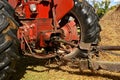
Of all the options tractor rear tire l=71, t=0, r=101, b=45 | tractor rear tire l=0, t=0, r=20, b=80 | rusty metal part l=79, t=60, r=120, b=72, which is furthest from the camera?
tractor rear tire l=71, t=0, r=101, b=45

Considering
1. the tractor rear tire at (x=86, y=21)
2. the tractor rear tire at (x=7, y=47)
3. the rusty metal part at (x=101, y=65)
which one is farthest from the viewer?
the tractor rear tire at (x=86, y=21)

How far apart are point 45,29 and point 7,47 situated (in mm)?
1599

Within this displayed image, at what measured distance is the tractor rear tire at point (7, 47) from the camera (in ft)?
14.1

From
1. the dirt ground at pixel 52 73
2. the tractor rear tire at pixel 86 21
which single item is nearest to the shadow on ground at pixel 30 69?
the dirt ground at pixel 52 73

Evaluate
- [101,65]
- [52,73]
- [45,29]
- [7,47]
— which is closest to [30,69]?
[52,73]

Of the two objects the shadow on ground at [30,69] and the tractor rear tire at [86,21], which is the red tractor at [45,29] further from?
the shadow on ground at [30,69]

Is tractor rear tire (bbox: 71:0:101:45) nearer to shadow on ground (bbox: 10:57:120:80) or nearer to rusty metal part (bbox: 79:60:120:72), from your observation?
shadow on ground (bbox: 10:57:120:80)

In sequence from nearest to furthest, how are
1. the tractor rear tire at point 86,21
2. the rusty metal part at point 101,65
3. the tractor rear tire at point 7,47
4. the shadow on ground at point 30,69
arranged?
the tractor rear tire at point 7,47, the rusty metal part at point 101,65, the shadow on ground at point 30,69, the tractor rear tire at point 86,21

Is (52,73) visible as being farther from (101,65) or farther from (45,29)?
(101,65)

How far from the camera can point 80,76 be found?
5562mm

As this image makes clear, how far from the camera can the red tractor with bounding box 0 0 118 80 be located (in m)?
4.39

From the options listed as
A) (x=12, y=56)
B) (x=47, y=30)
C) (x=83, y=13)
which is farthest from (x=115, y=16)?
(x=12, y=56)

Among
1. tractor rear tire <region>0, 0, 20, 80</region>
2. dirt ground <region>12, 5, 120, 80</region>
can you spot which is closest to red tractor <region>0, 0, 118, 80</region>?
tractor rear tire <region>0, 0, 20, 80</region>

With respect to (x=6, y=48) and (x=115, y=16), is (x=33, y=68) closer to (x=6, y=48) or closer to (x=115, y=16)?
(x=6, y=48)
